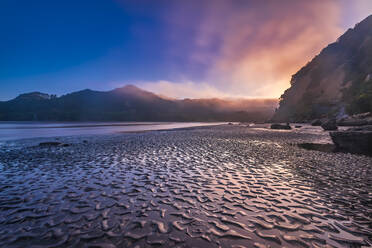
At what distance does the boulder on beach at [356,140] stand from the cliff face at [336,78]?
63569mm

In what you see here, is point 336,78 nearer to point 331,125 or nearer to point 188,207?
point 331,125

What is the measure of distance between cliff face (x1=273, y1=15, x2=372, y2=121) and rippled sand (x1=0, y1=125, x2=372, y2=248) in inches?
3116

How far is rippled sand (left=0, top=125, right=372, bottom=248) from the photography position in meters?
4.83

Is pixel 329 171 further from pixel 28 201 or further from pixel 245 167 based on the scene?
pixel 28 201

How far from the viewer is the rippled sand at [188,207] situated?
4.83 metres

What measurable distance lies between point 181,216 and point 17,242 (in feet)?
16.6

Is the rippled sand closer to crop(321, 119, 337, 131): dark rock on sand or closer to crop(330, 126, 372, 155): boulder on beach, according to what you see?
crop(330, 126, 372, 155): boulder on beach

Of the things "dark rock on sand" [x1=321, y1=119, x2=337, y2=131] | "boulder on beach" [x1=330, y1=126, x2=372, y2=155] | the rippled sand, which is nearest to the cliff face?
"dark rock on sand" [x1=321, y1=119, x2=337, y2=131]

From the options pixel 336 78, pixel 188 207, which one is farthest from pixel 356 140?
pixel 336 78

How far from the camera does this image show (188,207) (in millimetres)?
6719

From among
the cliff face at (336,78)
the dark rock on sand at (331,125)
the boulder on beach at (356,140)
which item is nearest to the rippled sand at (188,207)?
the boulder on beach at (356,140)

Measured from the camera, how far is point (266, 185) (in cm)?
892

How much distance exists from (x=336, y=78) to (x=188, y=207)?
14755 cm

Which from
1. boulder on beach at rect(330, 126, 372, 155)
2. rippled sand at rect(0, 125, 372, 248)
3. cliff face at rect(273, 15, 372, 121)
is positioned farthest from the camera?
cliff face at rect(273, 15, 372, 121)
